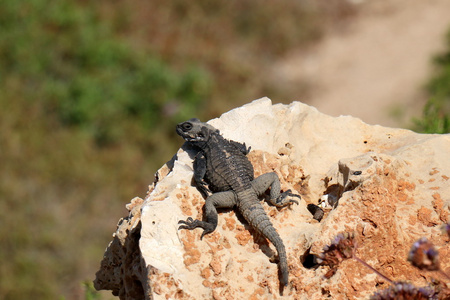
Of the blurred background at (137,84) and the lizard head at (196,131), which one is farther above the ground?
the blurred background at (137,84)

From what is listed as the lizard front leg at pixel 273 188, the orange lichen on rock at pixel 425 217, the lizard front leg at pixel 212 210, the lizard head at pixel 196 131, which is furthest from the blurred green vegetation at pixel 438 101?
the lizard front leg at pixel 212 210

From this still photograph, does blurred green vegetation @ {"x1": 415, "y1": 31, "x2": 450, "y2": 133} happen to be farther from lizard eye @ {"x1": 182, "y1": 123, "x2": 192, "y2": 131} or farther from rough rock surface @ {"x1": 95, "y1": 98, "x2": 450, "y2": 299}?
lizard eye @ {"x1": 182, "y1": 123, "x2": 192, "y2": 131}

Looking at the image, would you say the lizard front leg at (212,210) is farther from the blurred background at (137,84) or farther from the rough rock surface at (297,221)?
the blurred background at (137,84)

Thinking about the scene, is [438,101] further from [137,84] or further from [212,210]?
[212,210]

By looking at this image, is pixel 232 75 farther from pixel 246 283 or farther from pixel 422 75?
pixel 246 283

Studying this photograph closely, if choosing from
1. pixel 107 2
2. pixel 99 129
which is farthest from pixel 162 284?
pixel 107 2

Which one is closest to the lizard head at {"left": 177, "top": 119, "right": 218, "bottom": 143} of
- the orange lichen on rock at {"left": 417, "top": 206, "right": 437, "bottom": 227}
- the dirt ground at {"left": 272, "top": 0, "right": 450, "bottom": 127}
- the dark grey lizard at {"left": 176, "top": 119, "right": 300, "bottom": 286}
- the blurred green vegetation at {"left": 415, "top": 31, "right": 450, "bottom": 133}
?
the dark grey lizard at {"left": 176, "top": 119, "right": 300, "bottom": 286}
